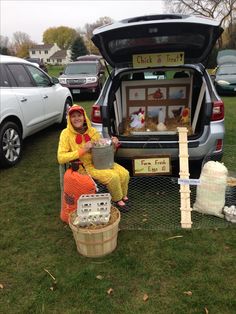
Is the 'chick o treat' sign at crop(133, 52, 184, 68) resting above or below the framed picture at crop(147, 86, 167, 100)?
above

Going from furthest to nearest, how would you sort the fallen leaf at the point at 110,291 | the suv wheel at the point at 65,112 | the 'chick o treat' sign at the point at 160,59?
the suv wheel at the point at 65,112
the 'chick o treat' sign at the point at 160,59
the fallen leaf at the point at 110,291

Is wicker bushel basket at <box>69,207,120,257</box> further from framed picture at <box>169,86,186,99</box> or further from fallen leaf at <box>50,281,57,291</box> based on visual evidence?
framed picture at <box>169,86,186,99</box>

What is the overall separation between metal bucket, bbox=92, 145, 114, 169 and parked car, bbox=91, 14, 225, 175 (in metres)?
0.46

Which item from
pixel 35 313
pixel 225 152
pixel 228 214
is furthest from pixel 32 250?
pixel 225 152

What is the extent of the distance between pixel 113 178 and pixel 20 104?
296 centimetres

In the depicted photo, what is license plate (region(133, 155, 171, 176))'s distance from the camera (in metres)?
4.30

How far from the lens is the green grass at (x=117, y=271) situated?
2814 mm

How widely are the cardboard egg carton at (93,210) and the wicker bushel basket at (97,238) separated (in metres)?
0.06

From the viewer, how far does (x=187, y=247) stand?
11.4 feet

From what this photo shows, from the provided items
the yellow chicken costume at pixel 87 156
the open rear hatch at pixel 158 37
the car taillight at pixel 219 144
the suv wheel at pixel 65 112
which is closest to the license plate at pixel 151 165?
the yellow chicken costume at pixel 87 156

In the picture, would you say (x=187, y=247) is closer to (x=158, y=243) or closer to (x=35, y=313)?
(x=158, y=243)

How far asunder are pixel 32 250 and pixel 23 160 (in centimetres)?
302

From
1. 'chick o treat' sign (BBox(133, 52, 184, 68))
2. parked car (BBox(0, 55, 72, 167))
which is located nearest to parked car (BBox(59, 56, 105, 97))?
parked car (BBox(0, 55, 72, 167))

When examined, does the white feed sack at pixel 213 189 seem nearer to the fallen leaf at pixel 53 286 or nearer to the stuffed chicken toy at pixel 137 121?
the stuffed chicken toy at pixel 137 121
